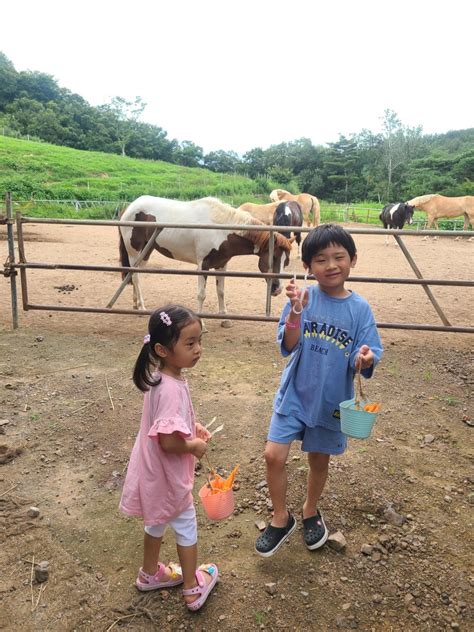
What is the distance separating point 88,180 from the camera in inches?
1193

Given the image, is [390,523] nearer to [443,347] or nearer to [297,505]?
[297,505]

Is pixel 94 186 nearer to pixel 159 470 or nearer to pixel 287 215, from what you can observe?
pixel 287 215

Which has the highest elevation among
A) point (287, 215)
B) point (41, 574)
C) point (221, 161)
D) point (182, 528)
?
point (221, 161)

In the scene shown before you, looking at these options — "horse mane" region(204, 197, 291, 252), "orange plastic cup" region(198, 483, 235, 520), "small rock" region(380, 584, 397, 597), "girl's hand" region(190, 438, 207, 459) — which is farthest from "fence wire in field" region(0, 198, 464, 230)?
"small rock" region(380, 584, 397, 597)

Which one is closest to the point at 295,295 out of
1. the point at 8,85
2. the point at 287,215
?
the point at 287,215

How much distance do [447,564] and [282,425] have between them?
3.14 ft

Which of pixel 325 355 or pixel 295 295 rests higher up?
pixel 295 295

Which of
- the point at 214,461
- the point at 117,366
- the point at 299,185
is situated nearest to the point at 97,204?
the point at 117,366

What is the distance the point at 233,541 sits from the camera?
207 centimetres

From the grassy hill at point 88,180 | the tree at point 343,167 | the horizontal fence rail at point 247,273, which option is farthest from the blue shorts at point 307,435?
the tree at point 343,167

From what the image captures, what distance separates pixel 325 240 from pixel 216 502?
3.72ft

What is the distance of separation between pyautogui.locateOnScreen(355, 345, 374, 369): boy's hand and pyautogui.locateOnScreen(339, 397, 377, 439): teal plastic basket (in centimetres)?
16

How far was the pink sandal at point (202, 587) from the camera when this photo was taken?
1.68 metres

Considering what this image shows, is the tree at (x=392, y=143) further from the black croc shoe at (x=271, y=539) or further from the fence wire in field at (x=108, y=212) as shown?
the black croc shoe at (x=271, y=539)
